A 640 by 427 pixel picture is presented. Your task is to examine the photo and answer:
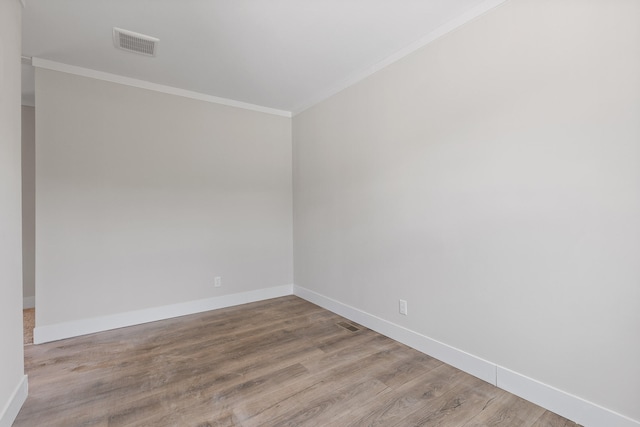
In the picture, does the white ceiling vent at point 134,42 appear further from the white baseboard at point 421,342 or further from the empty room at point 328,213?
the white baseboard at point 421,342

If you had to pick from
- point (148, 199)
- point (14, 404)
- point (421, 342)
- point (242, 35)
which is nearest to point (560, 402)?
point (421, 342)

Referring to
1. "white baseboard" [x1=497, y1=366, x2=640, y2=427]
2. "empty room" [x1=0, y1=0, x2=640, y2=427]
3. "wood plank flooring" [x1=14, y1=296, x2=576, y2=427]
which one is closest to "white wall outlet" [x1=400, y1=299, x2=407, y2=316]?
"empty room" [x1=0, y1=0, x2=640, y2=427]

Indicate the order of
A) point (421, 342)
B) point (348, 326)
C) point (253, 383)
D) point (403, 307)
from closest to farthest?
point (253, 383) < point (421, 342) < point (403, 307) < point (348, 326)

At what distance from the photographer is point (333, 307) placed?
340 cm

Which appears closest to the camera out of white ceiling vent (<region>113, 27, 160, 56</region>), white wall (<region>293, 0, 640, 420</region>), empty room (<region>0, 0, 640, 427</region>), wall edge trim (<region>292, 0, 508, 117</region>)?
white wall (<region>293, 0, 640, 420</region>)

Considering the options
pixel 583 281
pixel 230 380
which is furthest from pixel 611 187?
pixel 230 380

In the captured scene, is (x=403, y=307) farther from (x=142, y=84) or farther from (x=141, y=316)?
(x=142, y=84)

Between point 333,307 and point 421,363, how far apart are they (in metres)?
1.30

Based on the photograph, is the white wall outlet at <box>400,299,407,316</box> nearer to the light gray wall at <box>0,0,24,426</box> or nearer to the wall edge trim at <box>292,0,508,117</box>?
the wall edge trim at <box>292,0,508,117</box>

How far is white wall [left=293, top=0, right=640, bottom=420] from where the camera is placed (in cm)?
150

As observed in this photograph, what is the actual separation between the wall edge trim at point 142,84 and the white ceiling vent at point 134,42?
0.64m

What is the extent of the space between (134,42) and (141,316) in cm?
258

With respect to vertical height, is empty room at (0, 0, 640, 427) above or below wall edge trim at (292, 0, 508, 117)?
below

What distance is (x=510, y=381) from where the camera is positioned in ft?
6.22
